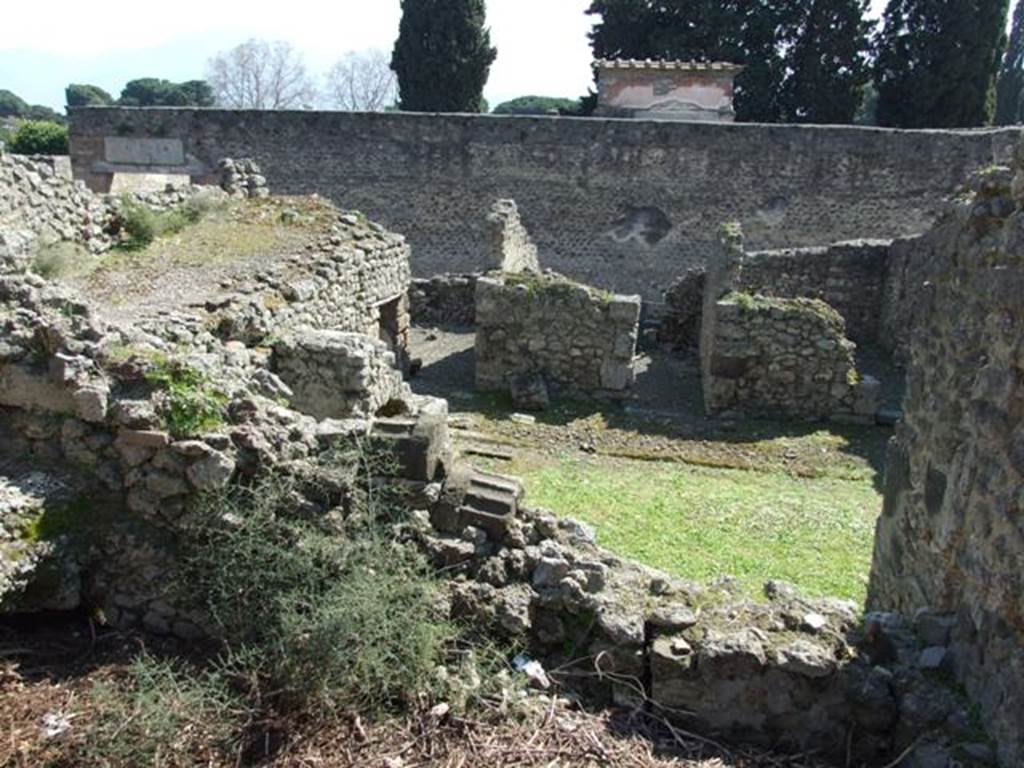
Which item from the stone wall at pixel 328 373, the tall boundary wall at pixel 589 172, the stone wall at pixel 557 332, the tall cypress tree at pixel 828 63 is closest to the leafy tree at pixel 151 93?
the tall boundary wall at pixel 589 172

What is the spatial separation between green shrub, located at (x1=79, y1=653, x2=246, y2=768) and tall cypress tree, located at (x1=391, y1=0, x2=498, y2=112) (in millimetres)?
26643

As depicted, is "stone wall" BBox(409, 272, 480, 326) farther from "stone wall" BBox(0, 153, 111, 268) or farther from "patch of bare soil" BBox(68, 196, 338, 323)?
"stone wall" BBox(0, 153, 111, 268)

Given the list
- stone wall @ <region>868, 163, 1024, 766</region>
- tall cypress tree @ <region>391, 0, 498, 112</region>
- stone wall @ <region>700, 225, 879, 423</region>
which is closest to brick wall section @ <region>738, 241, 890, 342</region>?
stone wall @ <region>700, 225, 879, 423</region>

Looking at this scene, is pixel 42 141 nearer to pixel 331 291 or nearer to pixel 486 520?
pixel 331 291

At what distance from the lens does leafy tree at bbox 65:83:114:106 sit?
65812mm

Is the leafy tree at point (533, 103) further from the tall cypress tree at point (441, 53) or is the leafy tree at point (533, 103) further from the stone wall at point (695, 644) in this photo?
the stone wall at point (695, 644)

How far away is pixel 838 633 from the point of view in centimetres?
404

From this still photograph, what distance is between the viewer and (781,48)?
92.4 feet

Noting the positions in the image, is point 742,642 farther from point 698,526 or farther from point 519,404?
point 519,404

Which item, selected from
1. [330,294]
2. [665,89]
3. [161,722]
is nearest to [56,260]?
[330,294]

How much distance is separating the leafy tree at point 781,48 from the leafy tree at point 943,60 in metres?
1.10

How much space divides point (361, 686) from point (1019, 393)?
2.81 m

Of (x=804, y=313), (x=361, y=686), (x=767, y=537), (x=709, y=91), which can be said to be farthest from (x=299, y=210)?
(x=709, y=91)

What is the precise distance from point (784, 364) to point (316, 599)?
8.61 metres
